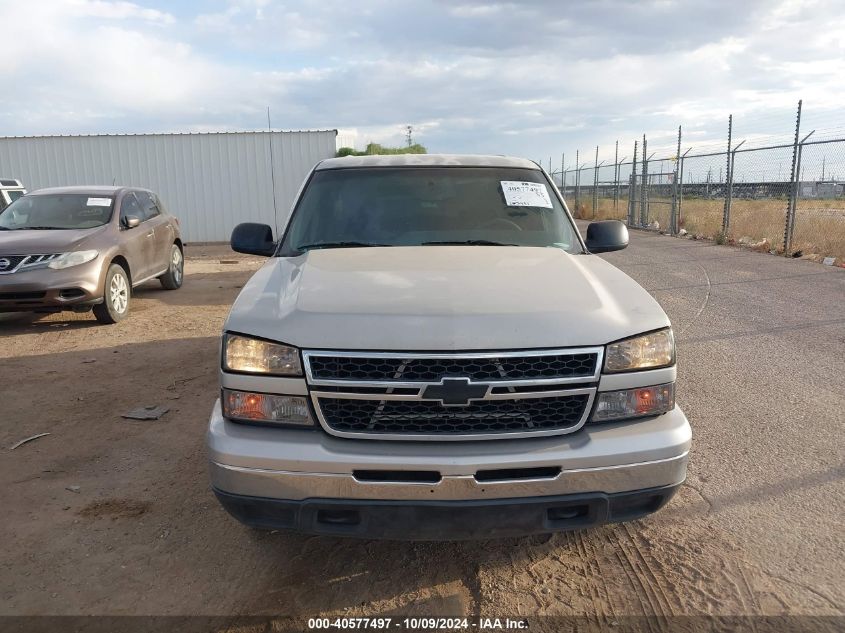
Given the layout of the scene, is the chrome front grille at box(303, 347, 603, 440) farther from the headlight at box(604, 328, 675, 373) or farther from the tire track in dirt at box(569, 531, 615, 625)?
the tire track in dirt at box(569, 531, 615, 625)

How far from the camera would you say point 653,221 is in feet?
70.8

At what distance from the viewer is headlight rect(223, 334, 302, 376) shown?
96.6 inches

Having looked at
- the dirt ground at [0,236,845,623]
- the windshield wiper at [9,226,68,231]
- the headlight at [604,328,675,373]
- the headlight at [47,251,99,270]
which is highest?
the windshield wiper at [9,226,68,231]

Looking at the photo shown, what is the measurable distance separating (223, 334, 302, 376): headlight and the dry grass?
490 inches

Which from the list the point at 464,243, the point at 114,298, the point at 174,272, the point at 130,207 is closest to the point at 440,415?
the point at 464,243

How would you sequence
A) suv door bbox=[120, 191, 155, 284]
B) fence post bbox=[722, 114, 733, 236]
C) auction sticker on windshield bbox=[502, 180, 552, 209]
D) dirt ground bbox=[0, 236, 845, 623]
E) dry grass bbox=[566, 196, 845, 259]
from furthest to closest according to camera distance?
fence post bbox=[722, 114, 733, 236], dry grass bbox=[566, 196, 845, 259], suv door bbox=[120, 191, 155, 284], auction sticker on windshield bbox=[502, 180, 552, 209], dirt ground bbox=[0, 236, 845, 623]

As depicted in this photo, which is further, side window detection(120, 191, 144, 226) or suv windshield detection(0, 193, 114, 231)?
side window detection(120, 191, 144, 226)

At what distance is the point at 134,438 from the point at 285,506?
2.48 metres

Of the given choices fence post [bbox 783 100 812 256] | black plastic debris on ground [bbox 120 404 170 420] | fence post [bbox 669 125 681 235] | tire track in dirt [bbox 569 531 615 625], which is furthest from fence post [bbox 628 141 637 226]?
tire track in dirt [bbox 569 531 615 625]

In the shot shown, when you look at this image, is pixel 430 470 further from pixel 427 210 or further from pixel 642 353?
pixel 427 210

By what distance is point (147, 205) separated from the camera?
9922 mm

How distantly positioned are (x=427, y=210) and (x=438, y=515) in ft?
6.87

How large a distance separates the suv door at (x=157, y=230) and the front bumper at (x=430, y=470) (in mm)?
7891

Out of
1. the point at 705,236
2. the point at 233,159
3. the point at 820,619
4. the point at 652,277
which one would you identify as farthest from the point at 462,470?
the point at 233,159
